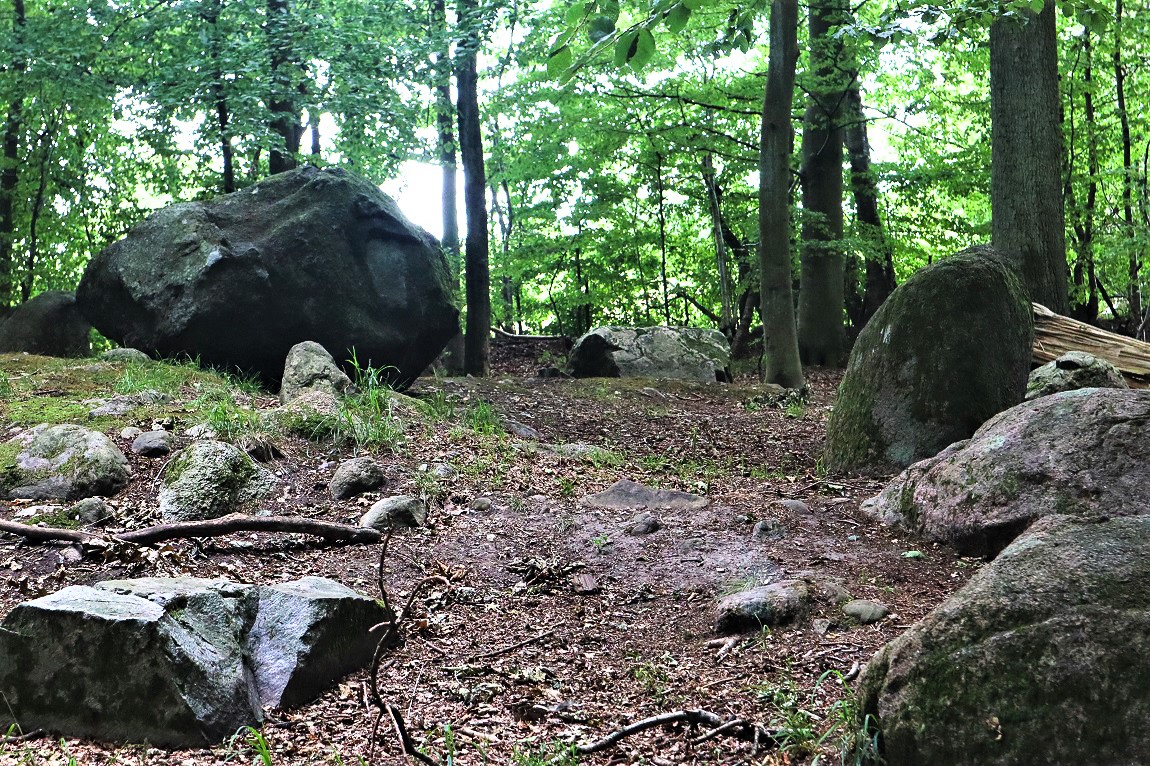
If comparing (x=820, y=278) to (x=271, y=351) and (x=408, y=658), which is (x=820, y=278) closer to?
(x=271, y=351)

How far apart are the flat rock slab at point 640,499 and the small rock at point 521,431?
1.71 metres

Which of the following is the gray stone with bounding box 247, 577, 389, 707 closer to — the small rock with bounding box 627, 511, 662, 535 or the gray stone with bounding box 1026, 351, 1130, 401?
the small rock with bounding box 627, 511, 662, 535

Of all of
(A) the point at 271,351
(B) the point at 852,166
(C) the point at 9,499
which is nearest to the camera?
(C) the point at 9,499

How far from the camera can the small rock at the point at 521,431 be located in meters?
7.16

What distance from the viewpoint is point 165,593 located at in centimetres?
288

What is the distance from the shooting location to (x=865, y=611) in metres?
3.28

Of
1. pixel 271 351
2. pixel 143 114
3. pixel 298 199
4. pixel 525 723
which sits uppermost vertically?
pixel 143 114

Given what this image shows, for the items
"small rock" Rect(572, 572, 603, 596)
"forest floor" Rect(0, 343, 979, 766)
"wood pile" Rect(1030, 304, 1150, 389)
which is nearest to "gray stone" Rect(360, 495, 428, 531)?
"forest floor" Rect(0, 343, 979, 766)

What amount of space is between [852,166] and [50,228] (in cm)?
1349

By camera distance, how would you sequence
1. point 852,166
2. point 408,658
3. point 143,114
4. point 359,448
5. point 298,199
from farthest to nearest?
point 852,166 → point 143,114 → point 298,199 → point 359,448 → point 408,658

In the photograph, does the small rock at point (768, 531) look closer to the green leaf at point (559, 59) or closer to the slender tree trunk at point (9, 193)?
the green leaf at point (559, 59)

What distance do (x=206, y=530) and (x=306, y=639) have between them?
64.9 inches

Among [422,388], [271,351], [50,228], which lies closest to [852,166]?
[422,388]

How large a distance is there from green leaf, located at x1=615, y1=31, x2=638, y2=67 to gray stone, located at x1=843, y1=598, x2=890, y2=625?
217 centimetres
